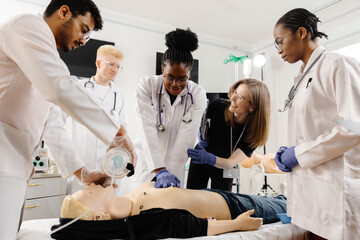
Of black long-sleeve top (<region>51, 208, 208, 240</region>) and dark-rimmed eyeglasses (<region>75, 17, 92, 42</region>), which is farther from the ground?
dark-rimmed eyeglasses (<region>75, 17, 92, 42</region>)

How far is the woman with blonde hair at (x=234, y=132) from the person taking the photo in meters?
1.95

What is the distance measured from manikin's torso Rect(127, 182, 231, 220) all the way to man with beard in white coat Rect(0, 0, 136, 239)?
0.69 meters

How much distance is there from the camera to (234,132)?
2.01 m

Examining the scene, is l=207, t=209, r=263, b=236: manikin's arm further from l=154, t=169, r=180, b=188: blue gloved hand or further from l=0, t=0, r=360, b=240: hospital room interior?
l=154, t=169, r=180, b=188: blue gloved hand

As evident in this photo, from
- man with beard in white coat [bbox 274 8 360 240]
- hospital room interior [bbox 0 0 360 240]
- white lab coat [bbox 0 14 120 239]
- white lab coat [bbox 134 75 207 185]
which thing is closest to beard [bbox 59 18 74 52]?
white lab coat [bbox 0 14 120 239]

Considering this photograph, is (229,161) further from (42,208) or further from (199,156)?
(42,208)

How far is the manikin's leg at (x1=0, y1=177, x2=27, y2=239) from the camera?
765 millimetres

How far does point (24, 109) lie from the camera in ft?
2.87

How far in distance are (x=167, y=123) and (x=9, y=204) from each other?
3.87ft

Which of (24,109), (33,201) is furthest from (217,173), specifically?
(33,201)

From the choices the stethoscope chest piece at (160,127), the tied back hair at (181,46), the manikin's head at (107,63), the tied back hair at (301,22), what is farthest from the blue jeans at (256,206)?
the manikin's head at (107,63)

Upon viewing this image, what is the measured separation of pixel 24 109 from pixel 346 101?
1.18 meters

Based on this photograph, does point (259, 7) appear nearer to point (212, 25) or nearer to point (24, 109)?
point (212, 25)

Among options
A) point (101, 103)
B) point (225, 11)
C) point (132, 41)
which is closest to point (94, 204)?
point (101, 103)
